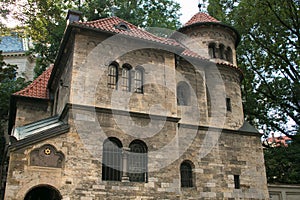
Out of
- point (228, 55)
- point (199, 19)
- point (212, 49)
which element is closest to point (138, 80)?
point (212, 49)

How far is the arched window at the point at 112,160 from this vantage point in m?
12.8

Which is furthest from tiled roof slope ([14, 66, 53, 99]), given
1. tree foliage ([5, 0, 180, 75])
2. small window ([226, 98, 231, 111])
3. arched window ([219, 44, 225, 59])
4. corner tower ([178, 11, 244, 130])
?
arched window ([219, 44, 225, 59])

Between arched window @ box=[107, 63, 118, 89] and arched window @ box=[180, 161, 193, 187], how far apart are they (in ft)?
15.0

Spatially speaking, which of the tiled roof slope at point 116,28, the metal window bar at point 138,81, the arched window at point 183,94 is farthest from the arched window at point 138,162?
the tiled roof slope at point 116,28

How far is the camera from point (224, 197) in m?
15.2

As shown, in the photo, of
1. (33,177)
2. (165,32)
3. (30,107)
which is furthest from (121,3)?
(33,177)

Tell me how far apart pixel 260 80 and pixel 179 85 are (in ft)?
40.2

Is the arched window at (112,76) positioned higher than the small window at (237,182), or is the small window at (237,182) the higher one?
the arched window at (112,76)

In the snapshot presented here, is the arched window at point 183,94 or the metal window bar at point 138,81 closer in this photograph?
the metal window bar at point 138,81

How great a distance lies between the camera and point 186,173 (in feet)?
49.1

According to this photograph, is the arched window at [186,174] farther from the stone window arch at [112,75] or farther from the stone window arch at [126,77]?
the stone window arch at [112,75]

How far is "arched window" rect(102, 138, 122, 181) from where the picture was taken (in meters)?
12.8

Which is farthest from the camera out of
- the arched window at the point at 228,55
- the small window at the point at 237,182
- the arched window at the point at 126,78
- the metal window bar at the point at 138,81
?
the arched window at the point at 228,55

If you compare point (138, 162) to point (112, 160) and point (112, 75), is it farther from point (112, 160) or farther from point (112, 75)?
point (112, 75)
